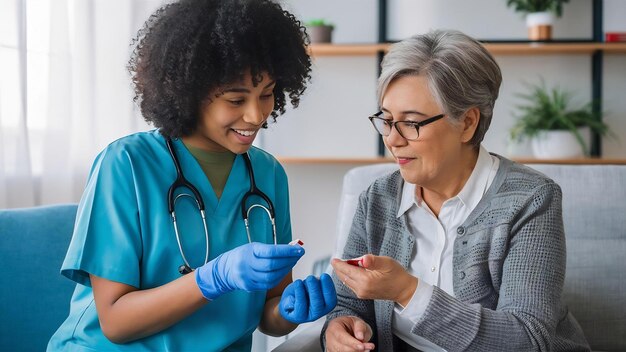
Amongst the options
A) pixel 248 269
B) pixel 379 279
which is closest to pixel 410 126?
pixel 379 279

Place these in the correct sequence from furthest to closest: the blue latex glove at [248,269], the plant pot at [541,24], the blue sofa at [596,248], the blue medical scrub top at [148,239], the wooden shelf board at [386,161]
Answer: the plant pot at [541,24] → the wooden shelf board at [386,161] → the blue sofa at [596,248] → the blue medical scrub top at [148,239] → the blue latex glove at [248,269]

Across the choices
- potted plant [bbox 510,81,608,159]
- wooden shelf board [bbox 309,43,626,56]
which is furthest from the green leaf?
wooden shelf board [bbox 309,43,626,56]

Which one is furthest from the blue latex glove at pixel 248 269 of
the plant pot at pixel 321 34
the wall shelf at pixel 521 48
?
the plant pot at pixel 321 34

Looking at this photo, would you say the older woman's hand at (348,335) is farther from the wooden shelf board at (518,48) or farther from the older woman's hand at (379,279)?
the wooden shelf board at (518,48)

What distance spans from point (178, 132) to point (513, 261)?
2.29 ft

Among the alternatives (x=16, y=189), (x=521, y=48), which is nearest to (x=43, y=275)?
(x=16, y=189)

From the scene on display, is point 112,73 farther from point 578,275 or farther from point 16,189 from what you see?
point 578,275

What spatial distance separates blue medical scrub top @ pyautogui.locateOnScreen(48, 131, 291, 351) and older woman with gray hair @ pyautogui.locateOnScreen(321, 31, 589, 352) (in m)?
0.25

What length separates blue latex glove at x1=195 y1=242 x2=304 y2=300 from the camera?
1.34m

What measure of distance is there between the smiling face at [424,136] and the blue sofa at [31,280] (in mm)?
852

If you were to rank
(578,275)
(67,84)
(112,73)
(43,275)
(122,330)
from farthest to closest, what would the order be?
(112,73)
(67,84)
(578,275)
(43,275)
(122,330)

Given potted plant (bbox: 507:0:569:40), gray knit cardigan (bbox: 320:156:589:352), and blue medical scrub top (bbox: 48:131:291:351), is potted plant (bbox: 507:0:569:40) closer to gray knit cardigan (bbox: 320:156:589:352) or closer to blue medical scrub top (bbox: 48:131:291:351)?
gray knit cardigan (bbox: 320:156:589:352)

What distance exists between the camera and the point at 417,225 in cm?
172

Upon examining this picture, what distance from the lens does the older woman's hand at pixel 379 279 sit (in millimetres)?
1389
